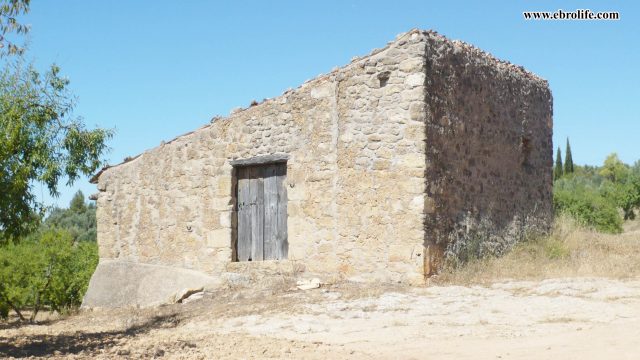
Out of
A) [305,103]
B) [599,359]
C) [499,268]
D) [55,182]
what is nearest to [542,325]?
[599,359]

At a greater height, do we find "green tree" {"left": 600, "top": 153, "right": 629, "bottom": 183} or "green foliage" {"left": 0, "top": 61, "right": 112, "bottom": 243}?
"green tree" {"left": 600, "top": 153, "right": 629, "bottom": 183}

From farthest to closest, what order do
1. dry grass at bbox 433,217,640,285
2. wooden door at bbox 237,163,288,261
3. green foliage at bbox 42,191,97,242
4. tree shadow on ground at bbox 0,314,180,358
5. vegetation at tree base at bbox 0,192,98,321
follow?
1. green foliage at bbox 42,191,97,242
2. vegetation at tree base at bbox 0,192,98,321
3. wooden door at bbox 237,163,288,261
4. dry grass at bbox 433,217,640,285
5. tree shadow on ground at bbox 0,314,180,358

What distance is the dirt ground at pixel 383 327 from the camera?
6.07m

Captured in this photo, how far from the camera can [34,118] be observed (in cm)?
833

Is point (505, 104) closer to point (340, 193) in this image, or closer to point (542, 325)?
point (340, 193)

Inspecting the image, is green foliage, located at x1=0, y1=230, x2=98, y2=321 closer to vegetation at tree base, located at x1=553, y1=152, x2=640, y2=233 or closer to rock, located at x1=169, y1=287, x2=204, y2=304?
rock, located at x1=169, y1=287, x2=204, y2=304

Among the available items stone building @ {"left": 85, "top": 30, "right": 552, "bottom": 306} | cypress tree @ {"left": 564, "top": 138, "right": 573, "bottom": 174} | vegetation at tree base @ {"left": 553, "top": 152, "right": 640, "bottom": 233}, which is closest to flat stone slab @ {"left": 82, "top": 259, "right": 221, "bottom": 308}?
stone building @ {"left": 85, "top": 30, "right": 552, "bottom": 306}

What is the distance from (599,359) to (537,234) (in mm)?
7171

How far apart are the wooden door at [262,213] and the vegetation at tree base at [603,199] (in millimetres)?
7005

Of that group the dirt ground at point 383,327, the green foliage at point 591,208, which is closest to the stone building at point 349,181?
the dirt ground at point 383,327

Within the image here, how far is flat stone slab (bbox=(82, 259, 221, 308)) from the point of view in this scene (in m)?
11.5

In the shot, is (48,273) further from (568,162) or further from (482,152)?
(568,162)

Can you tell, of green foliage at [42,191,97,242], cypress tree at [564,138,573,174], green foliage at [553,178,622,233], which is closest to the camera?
green foliage at [553,178,622,233]

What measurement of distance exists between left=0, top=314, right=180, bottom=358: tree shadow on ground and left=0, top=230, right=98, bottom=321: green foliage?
653cm
